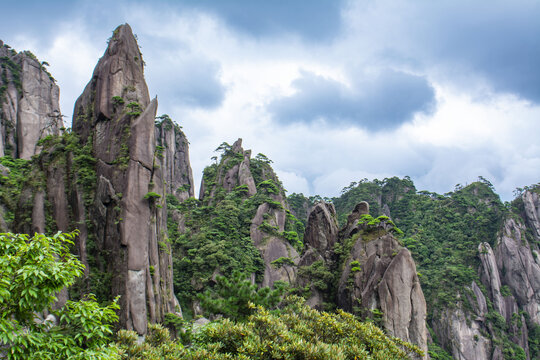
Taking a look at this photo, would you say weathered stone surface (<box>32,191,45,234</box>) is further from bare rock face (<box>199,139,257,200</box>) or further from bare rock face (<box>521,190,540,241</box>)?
bare rock face (<box>521,190,540,241</box>)

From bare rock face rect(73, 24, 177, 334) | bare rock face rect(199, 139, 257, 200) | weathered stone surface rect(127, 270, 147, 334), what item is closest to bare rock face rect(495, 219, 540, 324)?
bare rock face rect(199, 139, 257, 200)

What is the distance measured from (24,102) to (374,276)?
148 ft

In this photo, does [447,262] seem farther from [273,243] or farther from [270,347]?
[270,347]

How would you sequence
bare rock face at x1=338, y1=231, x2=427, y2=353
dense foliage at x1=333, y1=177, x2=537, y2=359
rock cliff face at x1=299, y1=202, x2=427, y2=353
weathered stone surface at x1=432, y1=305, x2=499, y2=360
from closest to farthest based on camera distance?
bare rock face at x1=338, y1=231, x2=427, y2=353 → rock cliff face at x1=299, y1=202, x2=427, y2=353 → weathered stone surface at x1=432, y1=305, x2=499, y2=360 → dense foliage at x1=333, y1=177, x2=537, y2=359

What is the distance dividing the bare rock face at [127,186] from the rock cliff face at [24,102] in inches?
642

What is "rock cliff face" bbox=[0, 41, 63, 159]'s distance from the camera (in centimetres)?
4097

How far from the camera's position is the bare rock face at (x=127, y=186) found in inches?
825

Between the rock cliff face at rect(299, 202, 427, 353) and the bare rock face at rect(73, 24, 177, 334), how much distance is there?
12464 mm

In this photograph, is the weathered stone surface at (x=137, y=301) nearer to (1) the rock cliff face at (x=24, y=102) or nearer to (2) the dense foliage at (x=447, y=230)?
(1) the rock cliff face at (x=24, y=102)

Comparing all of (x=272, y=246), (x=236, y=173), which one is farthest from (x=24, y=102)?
(x=272, y=246)

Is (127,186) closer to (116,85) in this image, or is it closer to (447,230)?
(116,85)

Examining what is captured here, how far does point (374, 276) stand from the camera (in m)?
25.1

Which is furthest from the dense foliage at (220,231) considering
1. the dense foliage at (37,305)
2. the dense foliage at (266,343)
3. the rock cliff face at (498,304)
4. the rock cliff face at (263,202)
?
the dense foliage at (37,305)

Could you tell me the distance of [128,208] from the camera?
71.5 feet
